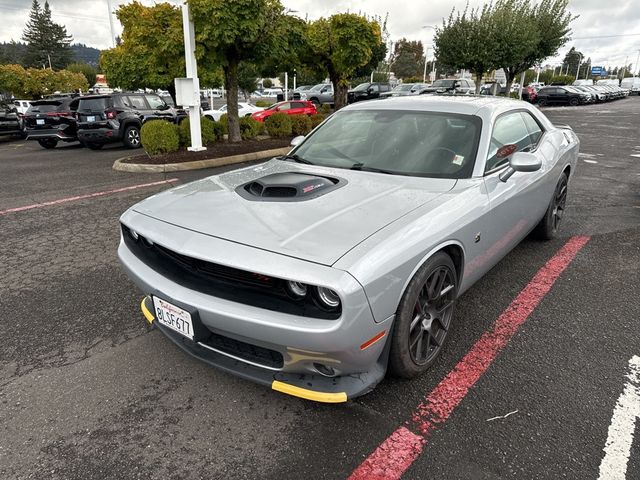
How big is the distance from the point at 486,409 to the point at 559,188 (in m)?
3.09

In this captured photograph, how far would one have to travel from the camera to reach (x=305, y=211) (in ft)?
7.77

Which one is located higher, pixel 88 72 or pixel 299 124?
pixel 88 72

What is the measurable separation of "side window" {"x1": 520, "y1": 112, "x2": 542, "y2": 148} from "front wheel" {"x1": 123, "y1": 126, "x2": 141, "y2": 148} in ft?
36.8

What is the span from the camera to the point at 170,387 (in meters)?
2.49

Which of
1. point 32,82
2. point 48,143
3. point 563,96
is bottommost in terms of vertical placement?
point 48,143

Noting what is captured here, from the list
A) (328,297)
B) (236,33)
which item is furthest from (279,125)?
(328,297)

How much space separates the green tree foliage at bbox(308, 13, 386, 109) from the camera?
45.0 feet

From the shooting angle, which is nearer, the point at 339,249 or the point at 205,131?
the point at 339,249

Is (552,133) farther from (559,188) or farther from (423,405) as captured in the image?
(423,405)

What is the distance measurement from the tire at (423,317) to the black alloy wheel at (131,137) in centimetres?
1208

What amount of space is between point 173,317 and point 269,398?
0.67 meters

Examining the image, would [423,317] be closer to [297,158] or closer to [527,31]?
[297,158]

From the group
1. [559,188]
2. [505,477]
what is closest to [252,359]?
[505,477]

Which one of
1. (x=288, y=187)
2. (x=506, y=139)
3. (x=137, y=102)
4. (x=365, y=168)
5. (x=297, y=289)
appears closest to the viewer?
(x=297, y=289)
